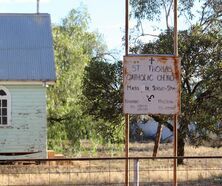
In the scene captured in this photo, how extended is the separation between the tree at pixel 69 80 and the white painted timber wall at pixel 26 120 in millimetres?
4029

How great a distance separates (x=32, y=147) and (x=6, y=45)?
163 inches

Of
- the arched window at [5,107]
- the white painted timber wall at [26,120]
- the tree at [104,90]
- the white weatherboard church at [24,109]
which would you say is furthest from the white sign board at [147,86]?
the arched window at [5,107]

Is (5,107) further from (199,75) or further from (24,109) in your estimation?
(199,75)

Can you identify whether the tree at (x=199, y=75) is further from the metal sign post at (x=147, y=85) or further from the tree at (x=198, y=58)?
the metal sign post at (x=147, y=85)

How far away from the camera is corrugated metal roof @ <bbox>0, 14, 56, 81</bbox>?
21297 millimetres

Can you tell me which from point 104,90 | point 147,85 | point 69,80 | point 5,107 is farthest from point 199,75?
point 69,80

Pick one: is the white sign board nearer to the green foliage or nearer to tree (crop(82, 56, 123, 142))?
the green foliage

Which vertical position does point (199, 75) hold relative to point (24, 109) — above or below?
above

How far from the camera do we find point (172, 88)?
9281 millimetres

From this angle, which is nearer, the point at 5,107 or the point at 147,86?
the point at 147,86

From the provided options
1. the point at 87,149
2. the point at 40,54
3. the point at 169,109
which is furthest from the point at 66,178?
the point at 87,149

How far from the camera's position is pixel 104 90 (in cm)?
2169

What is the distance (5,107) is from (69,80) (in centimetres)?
1451

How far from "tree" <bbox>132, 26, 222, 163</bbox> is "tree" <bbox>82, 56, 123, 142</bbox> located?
1.70 m
